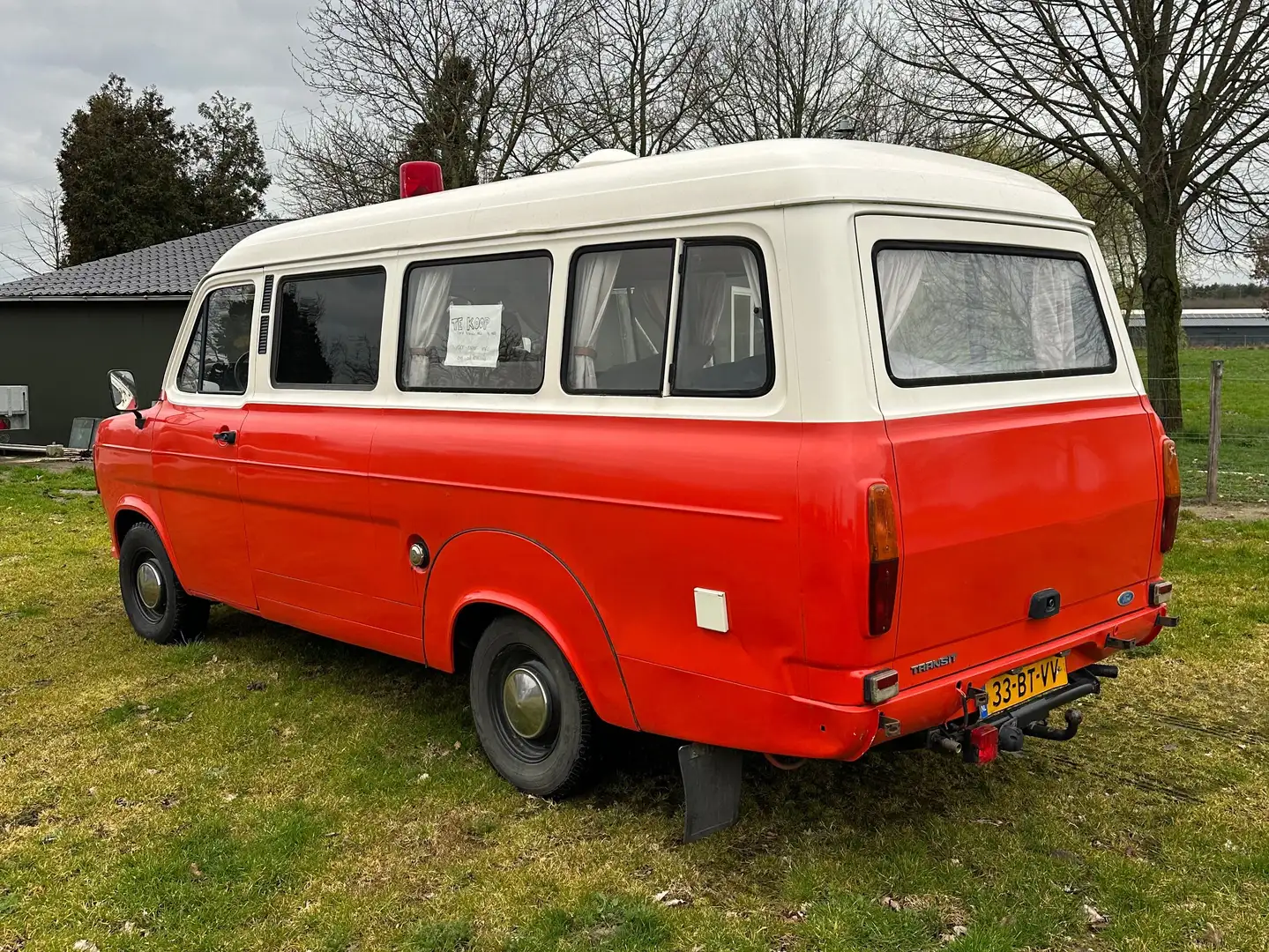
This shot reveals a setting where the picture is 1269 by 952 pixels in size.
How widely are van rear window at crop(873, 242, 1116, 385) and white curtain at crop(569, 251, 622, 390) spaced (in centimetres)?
101

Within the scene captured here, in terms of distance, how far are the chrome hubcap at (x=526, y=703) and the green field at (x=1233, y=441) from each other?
8150mm

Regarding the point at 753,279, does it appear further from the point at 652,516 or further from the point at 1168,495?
the point at 1168,495

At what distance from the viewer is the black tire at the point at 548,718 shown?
3.94 m

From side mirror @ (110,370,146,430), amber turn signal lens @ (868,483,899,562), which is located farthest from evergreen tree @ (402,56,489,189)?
amber turn signal lens @ (868,483,899,562)

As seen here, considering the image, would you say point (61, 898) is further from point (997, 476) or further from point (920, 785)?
point (997, 476)

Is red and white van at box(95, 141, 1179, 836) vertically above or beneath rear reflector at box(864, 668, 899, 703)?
above

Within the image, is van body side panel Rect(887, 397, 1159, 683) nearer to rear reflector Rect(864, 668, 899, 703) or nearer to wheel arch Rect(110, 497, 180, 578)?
rear reflector Rect(864, 668, 899, 703)

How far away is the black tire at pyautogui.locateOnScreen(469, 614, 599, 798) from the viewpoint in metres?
3.94

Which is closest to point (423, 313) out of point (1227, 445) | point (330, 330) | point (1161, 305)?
point (330, 330)

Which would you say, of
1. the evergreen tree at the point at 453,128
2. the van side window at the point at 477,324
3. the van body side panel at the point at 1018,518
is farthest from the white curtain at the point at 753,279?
the evergreen tree at the point at 453,128

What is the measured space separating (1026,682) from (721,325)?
160 cm

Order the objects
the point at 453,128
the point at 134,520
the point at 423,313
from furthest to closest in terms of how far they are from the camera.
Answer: the point at 453,128 → the point at 134,520 → the point at 423,313

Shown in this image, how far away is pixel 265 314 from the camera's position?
5359 mm

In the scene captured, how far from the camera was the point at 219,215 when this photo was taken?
111ft
